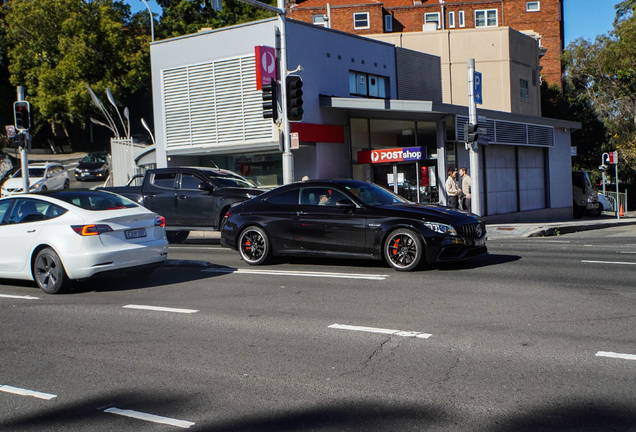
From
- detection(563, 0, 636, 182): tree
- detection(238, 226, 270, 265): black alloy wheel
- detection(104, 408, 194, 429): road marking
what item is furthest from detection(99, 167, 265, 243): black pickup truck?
detection(563, 0, 636, 182): tree

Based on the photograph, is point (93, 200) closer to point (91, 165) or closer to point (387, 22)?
point (91, 165)

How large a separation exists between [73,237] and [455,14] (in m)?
54.6

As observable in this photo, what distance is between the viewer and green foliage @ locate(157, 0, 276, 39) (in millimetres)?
54688

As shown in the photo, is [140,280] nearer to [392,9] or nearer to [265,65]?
[265,65]

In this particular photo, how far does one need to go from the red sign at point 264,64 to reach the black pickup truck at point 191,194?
661 centimetres

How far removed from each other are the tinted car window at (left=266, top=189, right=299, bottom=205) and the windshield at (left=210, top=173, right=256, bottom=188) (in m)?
4.42

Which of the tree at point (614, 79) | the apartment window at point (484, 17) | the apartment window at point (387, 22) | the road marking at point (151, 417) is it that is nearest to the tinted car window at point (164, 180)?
the road marking at point (151, 417)

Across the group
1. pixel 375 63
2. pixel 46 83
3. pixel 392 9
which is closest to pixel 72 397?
pixel 375 63

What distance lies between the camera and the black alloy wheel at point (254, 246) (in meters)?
11.8

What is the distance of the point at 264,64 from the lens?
73.1ft

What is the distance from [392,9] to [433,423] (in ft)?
189

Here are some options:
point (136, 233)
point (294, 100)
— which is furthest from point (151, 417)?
point (294, 100)

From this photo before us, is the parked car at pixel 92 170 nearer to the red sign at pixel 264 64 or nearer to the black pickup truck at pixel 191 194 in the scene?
the red sign at pixel 264 64

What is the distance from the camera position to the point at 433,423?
422 cm
